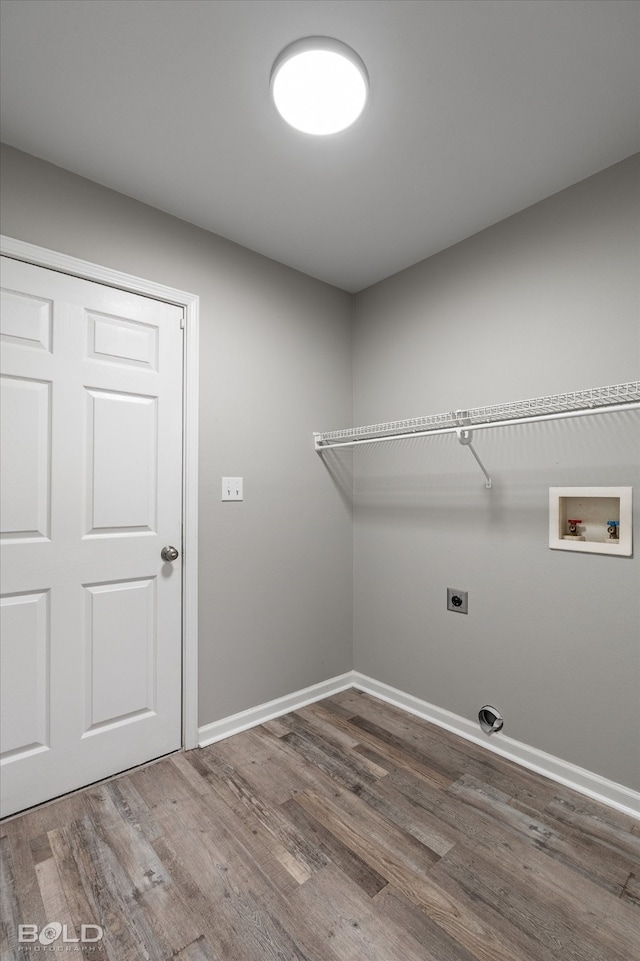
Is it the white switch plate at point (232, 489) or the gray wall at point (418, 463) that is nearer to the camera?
the gray wall at point (418, 463)

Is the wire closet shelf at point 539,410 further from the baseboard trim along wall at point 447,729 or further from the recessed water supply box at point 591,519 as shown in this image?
the baseboard trim along wall at point 447,729

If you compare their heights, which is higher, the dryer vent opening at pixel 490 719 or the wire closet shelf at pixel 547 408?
the wire closet shelf at pixel 547 408

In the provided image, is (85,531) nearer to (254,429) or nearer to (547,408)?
(254,429)

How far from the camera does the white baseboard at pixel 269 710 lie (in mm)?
2143

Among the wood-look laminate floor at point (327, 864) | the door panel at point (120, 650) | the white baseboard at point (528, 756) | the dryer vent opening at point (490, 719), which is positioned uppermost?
the door panel at point (120, 650)

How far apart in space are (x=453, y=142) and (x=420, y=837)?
2420 mm

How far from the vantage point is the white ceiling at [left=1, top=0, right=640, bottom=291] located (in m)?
1.23

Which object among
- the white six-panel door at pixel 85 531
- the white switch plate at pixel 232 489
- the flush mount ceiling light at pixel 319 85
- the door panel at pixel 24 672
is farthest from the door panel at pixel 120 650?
the flush mount ceiling light at pixel 319 85

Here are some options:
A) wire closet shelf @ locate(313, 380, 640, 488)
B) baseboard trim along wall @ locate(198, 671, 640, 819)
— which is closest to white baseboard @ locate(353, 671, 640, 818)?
baseboard trim along wall @ locate(198, 671, 640, 819)

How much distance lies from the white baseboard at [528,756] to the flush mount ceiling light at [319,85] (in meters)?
2.47

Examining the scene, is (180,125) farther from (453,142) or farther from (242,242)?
(453,142)

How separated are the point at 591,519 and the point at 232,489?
1564 mm

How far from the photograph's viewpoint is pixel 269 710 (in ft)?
7.75

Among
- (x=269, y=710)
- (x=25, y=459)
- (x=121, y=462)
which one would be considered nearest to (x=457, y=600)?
(x=269, y=710)
